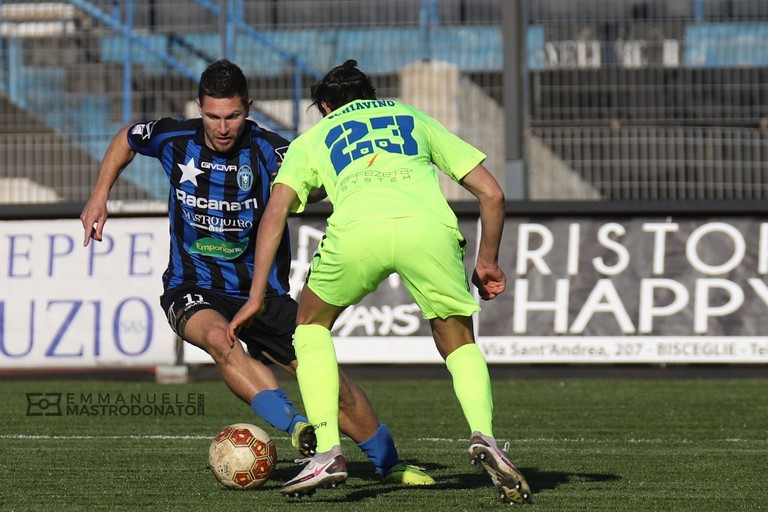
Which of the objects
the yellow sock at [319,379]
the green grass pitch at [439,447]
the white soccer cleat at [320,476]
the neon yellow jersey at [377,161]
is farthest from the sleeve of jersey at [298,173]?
the green grass pitch at [439,447]

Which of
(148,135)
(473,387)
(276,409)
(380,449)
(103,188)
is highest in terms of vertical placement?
(148,135)

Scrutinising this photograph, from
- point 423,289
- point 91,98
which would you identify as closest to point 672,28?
point 91,98

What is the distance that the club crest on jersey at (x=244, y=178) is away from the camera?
606 centimetres

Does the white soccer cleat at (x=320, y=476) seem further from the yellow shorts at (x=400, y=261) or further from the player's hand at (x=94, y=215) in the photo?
the player's hand at (x=94, y=215)

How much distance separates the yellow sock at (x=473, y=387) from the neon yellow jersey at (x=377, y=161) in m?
0.51

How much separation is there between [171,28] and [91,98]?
1118 mm

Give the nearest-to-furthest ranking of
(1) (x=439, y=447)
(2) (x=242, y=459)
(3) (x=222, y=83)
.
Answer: (2) (x=242, y=459), (3) (x=222, y=83), (1) (x=439, y=447)

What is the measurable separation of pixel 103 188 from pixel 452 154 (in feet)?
5.92

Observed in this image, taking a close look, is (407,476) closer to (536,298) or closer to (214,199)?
(214,199)

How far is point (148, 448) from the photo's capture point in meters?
6.86

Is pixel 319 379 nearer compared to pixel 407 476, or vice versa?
pixel 319 379

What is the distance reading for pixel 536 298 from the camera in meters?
11.1

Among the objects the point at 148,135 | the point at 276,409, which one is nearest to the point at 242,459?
the point at 276,409

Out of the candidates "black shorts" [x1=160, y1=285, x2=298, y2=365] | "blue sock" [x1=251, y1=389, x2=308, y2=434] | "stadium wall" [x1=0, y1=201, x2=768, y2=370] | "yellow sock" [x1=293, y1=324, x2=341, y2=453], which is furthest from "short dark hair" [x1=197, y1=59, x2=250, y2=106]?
"stadium wall" [x1=0, y1=201, x2=768, y2=370]
